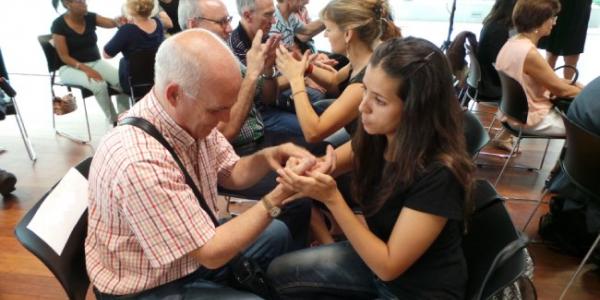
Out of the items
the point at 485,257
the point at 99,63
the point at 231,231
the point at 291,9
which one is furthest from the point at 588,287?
the point at 99,63

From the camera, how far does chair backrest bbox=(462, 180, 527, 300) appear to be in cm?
99

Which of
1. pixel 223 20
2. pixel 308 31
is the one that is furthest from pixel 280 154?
pixel 308 31

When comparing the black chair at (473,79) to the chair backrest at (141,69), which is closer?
the chair backrest at (141,69)

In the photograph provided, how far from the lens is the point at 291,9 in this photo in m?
3.48

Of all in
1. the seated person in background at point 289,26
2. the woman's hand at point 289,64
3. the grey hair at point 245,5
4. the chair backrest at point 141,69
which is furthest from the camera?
the seated person in background at point 289,26

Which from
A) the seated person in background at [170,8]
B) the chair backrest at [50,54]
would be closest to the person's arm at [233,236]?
the chair backrest at [50,54]

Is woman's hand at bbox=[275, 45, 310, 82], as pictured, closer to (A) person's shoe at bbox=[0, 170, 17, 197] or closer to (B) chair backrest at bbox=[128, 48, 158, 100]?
(B) chair backrest at bbox=[128, 48, 158, 100]

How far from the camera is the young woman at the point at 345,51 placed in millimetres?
1797

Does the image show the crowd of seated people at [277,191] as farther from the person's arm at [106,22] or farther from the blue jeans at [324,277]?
the person's arm at [106,22]

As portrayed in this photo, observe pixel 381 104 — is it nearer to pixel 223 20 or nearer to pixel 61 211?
pixel 61 211

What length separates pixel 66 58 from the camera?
3.61 m

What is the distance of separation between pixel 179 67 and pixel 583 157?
5.33ft

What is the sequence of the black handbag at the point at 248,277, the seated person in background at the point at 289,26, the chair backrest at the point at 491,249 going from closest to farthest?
the chair backrest at the point at 491,249 < the black handbag at the point at 248,277 < the seated person in background at the point at 289,26

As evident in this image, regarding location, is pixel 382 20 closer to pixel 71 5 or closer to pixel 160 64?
pixel 160 64
